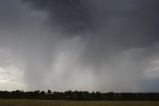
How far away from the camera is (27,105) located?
108312mm

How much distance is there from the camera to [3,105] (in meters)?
107

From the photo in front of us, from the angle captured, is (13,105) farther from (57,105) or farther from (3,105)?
(57,105)

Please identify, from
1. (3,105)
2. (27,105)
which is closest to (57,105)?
(27,105)

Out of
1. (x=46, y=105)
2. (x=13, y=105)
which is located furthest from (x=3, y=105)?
(x=46, y=105)

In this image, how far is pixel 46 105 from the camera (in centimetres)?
11112

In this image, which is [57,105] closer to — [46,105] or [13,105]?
[46,105]

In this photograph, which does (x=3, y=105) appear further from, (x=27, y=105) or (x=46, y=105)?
(x=46, y=105)

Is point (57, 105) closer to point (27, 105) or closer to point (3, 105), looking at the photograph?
point (27, 105)

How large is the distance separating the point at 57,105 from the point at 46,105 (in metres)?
4.01

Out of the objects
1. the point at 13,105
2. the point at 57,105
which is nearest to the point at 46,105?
the point at 57,105

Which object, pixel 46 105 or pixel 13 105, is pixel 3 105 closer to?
pixel 13 105

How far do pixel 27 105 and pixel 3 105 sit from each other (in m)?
8.32

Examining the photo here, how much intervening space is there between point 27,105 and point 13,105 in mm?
6582

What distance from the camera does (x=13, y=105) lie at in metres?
112
